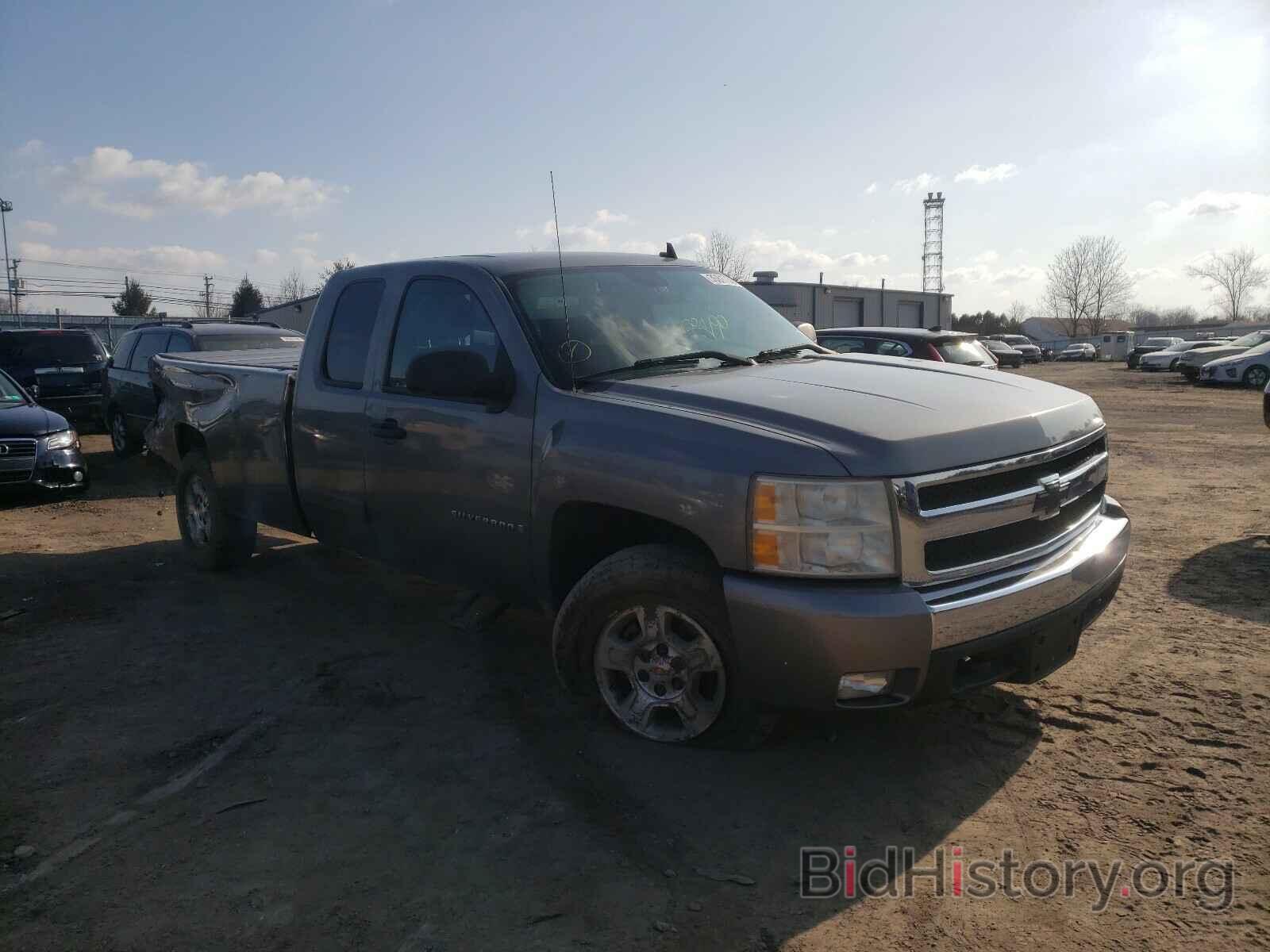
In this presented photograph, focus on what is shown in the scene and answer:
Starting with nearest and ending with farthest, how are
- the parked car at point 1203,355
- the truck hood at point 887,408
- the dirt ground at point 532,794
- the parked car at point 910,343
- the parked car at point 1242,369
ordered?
the dirt ground at point 532,794
the truck hood at point 887,408
the parked car at point 910,343
the parked car at point 1242,369
the parked car at point 1203,355

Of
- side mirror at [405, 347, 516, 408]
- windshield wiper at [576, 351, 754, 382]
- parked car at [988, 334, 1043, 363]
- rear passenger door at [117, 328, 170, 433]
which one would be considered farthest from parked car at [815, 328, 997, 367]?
parked car at [988, 334, 1043, 363]

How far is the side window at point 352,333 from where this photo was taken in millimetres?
4773

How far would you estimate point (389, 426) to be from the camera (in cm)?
446

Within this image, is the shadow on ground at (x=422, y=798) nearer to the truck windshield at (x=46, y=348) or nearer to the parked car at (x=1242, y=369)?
the truck windshield at (x=46, y=348)

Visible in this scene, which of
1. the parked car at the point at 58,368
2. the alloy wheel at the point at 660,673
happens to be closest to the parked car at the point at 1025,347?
the parked car at the point at 58,368

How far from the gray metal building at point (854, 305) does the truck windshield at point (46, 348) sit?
2461 cm

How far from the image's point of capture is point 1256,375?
25500 mm

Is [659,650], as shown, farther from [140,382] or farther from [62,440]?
[140,382]

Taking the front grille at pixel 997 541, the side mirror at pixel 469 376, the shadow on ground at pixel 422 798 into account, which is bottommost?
the shadow on ground at pixel 422 798

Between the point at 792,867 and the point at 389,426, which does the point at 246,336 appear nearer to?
the point at 389,426

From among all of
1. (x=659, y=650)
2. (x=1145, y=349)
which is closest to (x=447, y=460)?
(x=659, y=650)

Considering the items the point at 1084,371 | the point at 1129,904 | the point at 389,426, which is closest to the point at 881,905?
the point at 1129,904

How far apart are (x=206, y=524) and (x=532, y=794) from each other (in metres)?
4.21

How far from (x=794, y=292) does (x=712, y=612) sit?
120 feet
